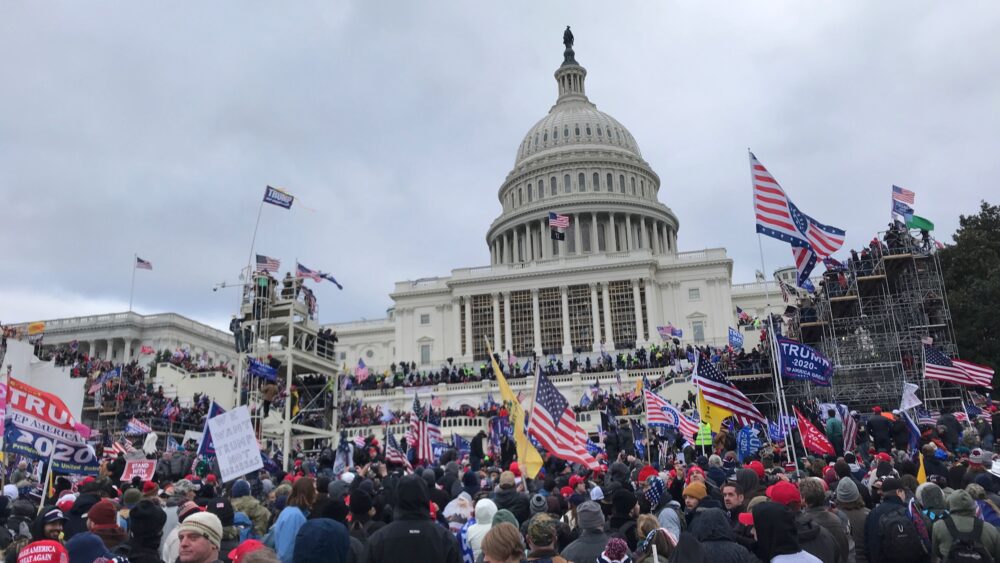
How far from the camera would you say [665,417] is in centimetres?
2119

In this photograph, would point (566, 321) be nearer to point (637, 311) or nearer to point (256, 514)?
point (637, 311)

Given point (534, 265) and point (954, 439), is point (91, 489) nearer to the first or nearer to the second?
point (954, 439)

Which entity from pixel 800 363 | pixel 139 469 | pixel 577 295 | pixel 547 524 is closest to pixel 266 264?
pixel 139 469

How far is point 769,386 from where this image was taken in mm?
40062

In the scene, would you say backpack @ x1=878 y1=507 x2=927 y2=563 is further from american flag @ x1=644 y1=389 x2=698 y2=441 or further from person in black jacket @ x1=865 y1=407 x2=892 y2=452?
american flag @ x1=644 y1=389 x2=698 y2=441

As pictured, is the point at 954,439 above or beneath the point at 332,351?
beneath

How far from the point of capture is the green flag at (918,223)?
3431cm

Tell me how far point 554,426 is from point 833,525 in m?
7.72

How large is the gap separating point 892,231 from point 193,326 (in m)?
73.7

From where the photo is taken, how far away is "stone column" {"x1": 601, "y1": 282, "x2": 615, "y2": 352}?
213ft

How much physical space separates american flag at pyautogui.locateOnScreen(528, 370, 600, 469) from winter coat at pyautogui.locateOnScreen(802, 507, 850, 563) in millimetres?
7175

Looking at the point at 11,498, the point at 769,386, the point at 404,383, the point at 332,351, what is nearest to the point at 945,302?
the point at 769,386

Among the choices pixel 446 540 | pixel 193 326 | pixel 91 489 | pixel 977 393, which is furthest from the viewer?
pixel 193 326

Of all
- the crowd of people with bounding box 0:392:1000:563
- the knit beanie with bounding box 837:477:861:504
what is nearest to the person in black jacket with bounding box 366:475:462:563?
the crowd of people with bounding box 0:392:1000:563
